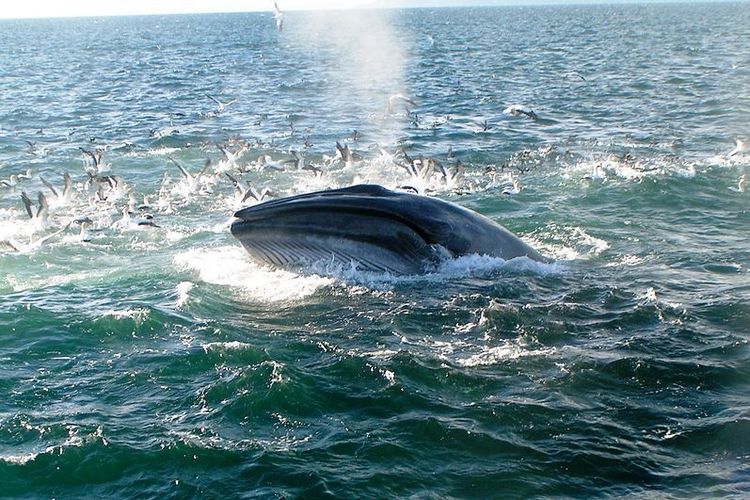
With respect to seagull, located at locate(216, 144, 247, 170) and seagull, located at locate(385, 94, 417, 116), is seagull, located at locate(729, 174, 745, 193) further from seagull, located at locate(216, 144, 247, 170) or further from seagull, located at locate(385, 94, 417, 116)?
seagull, located at locate(385, 94, 417, 116)

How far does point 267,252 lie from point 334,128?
2374 centimetres

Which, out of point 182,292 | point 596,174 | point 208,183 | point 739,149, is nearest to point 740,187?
point 596,174

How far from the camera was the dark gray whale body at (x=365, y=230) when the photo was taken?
1141 cm

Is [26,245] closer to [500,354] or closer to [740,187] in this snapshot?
[500,354]

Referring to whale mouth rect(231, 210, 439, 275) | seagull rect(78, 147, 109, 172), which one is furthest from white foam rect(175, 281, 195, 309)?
seagull rect(78, 147, 109, 172)

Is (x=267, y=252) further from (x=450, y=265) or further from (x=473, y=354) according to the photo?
(x=473, y=354)

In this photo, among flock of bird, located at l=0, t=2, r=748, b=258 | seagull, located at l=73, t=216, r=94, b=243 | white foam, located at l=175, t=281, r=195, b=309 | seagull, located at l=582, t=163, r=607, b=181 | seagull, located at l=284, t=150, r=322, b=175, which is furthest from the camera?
seagull, located at l=284, t=150, r=322, b=175

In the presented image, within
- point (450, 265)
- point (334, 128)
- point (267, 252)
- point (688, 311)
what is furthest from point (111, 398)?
point (334, 128)

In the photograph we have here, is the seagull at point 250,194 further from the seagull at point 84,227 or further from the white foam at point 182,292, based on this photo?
the white foam at point 182,292

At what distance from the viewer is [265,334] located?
36.1ft

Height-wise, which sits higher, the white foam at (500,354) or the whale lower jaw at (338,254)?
the whale lower jaw at (338,254)

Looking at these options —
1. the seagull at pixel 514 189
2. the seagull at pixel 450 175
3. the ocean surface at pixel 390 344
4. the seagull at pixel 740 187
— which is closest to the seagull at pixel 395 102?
the ocean surface at pixel 390 344

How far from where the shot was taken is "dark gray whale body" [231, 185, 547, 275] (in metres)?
11.4

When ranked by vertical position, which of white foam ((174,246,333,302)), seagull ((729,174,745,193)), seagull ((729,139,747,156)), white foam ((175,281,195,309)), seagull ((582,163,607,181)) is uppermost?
seagull ((729,139,747,156))
